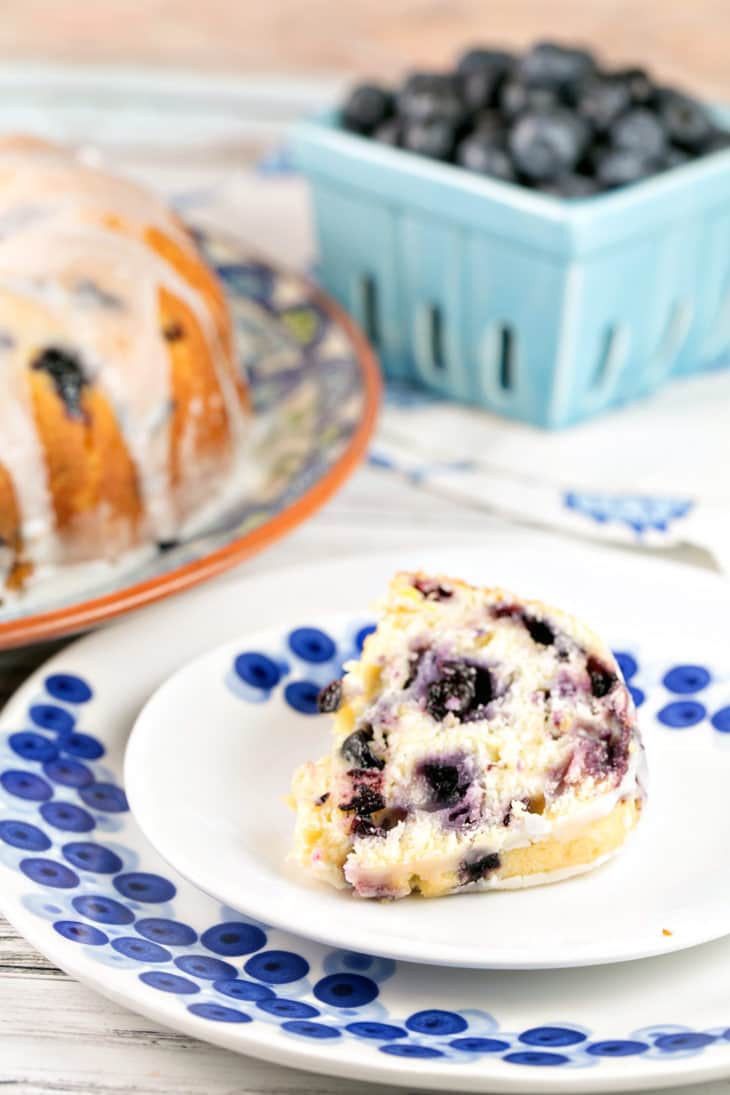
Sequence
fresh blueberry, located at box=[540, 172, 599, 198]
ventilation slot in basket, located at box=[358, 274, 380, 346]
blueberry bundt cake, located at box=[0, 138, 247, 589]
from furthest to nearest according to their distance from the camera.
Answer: ventilation slot in basket, located at box=[358, 274, 380, 346], fresh blueberry, located at box=[540, 172, 599, 198], blueberry bundt cake, located at box=[0, 138, 247, 589]

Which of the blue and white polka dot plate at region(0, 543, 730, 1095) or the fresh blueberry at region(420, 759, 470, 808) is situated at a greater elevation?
the fresh blueberry at region(420, 759, 470, 808)

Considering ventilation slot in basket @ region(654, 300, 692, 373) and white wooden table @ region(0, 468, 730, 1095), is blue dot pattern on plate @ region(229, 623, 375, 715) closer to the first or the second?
white wooden table @ region(0, 468, 730, 1095)

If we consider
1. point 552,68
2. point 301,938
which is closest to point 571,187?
point 552,68

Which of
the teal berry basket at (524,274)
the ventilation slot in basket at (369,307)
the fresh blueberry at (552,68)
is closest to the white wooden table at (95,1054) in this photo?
the teal berry basket at (524,274)

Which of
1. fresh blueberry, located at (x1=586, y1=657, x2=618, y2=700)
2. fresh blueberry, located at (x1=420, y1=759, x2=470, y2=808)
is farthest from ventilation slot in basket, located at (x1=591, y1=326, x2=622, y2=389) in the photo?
fresh blueberry, located at (x1=420, y1=759, x2=470, y2=808)

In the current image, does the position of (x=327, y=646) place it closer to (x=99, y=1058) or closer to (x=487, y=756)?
(x=487, y=756)

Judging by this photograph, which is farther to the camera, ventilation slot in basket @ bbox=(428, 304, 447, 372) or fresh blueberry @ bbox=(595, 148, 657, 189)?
ventilation slot in basket @ bbox=(428, 304, 447, 372)
